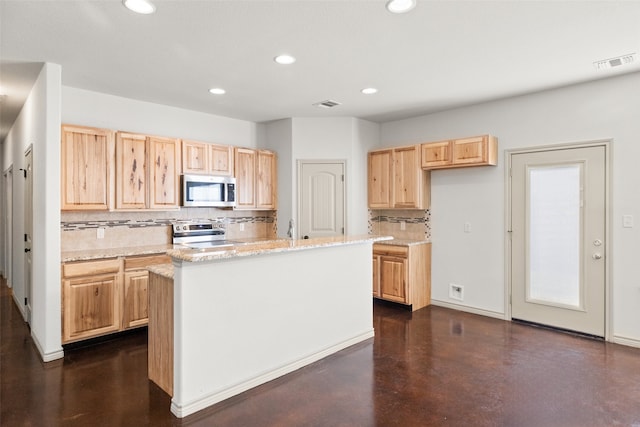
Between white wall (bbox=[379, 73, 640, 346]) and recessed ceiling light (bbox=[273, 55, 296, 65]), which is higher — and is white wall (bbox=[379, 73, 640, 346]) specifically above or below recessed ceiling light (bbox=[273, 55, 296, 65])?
below

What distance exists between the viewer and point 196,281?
2.54 m

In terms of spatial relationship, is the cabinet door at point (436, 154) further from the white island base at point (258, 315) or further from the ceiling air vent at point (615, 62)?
the white island base at point (258, 315)

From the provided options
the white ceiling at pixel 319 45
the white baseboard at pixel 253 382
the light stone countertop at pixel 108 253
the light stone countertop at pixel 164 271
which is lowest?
the white baseboard at pixel 253 382

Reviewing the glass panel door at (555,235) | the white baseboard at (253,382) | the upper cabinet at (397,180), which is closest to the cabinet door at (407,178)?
the upper cabinet at (397,180)

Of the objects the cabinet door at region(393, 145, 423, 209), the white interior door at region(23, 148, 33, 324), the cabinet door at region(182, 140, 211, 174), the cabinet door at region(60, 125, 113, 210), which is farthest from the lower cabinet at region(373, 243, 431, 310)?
the white interior door at region(23, 148, 33, 324)

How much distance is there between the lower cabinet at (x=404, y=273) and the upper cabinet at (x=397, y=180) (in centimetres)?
63

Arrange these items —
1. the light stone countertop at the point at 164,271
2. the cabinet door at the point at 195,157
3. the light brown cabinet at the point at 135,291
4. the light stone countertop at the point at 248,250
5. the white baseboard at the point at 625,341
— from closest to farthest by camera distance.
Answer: the light stone countertop at the point at 248,250, the light stone countertop at the point at 164,271, the white baseboard at the point at 625,341, the light brown cabinet at the point at 135,291, the cabinet door at the point at 195,157

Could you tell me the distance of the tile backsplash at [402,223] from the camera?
17.5 ft

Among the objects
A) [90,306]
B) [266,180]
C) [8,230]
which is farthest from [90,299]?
[8,230]

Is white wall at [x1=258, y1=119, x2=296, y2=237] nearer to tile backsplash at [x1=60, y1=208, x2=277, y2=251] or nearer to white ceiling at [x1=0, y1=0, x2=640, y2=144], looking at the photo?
tile backsplash at [x1=60, y1=208, x2=277, y2=251]

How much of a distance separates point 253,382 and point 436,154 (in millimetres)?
3532

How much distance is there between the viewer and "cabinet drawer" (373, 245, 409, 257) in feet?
16.1

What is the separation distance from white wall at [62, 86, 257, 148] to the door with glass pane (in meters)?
3.77

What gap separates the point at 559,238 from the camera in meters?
4.12
